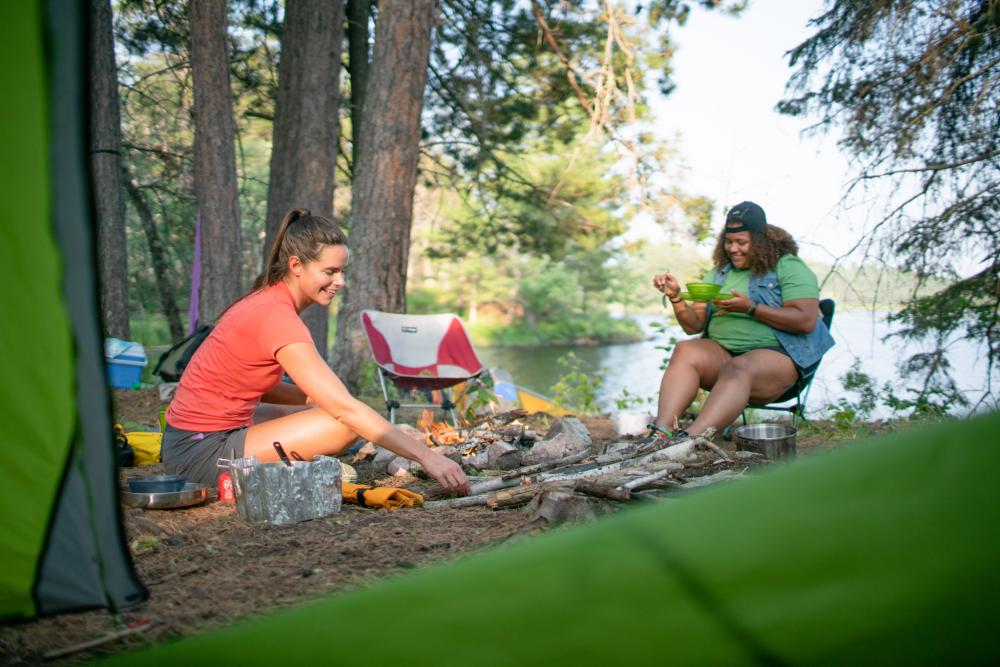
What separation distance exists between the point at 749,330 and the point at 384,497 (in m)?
1.95

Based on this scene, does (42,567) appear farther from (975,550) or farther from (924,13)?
(924,13)

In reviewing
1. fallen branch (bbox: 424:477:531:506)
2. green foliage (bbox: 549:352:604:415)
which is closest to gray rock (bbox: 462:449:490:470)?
fallen branch (bbox: 424:477:531:506)

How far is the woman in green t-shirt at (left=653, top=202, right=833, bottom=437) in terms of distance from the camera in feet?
11.7

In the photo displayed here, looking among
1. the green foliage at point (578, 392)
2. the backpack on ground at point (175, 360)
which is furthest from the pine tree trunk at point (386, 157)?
the green foliage at point (578, 392)

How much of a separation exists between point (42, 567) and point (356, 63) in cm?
789

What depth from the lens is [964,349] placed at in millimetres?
5750

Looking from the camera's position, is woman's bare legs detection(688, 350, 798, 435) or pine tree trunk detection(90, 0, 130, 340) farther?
pine tree trunk detection(90, 0, 130, 340)

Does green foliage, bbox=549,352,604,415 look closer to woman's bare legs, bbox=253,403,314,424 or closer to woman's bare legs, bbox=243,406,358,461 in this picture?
woman's bare legs, bbox=253,403,314,424

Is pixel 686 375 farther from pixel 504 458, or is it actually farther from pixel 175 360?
pixel 175 360

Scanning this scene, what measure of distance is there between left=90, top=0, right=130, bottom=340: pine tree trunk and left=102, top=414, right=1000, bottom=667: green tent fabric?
21.1ft

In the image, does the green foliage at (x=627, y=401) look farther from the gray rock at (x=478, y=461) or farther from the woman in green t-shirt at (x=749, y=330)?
the gray rock at (x=478, y=461)

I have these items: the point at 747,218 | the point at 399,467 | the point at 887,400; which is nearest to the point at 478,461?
the point at 399,467

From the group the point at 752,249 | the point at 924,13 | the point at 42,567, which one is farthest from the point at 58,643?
the point at 924,13

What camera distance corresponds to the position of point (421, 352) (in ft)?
16.8
